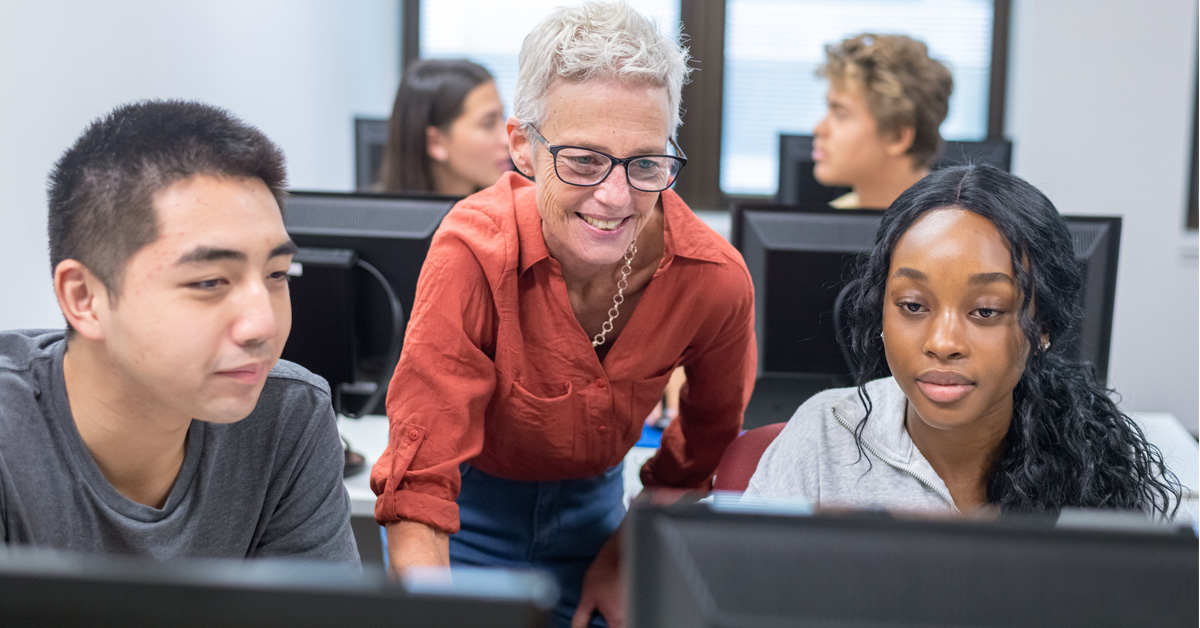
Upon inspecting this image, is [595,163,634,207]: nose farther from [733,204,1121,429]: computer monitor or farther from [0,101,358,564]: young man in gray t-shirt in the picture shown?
[733,204,1121,429]: computer monitor

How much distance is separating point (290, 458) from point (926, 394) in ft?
2.38

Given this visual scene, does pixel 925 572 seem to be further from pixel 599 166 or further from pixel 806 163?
pixel 806 163

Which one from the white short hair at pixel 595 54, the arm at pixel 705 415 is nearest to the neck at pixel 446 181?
the arm at pixel 705 415

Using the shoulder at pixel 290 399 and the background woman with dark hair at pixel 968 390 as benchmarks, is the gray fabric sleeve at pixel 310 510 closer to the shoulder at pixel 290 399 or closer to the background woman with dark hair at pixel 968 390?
the shoulder at pixel 290 399

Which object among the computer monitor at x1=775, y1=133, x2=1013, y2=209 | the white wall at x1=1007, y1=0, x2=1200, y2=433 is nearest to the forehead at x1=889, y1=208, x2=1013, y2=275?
the computer monitor at x1=775, y1=133, x2=1013, y2=209

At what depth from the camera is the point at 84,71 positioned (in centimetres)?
229

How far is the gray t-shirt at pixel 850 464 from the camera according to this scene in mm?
1193

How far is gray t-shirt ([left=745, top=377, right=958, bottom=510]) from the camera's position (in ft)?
3.92

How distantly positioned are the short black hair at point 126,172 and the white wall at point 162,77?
1.24 meters

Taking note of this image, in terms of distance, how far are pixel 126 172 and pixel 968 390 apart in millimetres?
907

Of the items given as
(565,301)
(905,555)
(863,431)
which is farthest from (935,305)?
(905,555)

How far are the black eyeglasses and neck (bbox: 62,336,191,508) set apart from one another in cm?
52

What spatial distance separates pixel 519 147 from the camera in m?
1.33

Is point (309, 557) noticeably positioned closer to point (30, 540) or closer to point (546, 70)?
point (30, 540)
